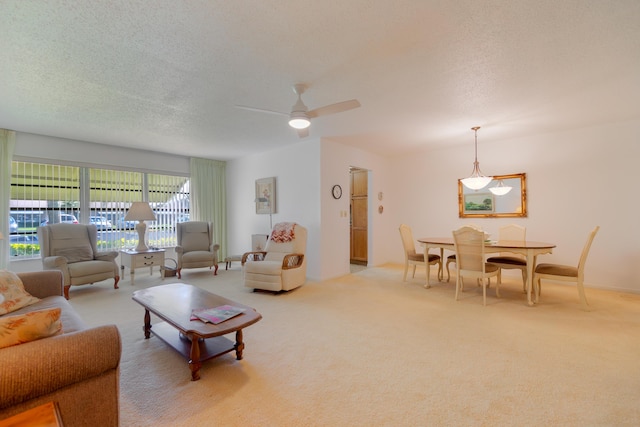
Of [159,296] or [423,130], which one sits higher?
[423,130]

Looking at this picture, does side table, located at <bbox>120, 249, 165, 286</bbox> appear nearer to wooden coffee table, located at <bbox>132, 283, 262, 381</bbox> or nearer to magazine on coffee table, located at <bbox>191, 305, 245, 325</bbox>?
wooden coffee table, located at <bbox>132, 283, 262, 381</bbox>

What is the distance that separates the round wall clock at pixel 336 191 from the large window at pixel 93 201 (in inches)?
138

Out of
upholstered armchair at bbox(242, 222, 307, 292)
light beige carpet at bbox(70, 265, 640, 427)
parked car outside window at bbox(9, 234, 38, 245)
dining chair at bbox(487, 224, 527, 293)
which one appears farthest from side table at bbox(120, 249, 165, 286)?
dining chair at bbox(487, 224, 527, 293)

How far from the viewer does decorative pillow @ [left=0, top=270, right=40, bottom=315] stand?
214 cm

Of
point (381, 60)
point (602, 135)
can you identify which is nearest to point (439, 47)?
point (381, 60)

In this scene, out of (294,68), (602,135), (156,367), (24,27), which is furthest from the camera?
(602,135)

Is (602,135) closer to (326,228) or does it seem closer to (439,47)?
(439,47)

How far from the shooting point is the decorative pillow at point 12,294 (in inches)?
84.1

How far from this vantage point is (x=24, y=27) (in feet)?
6.56

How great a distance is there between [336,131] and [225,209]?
3.68 metres

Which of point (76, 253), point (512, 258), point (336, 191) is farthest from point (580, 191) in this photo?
point (76, 253)

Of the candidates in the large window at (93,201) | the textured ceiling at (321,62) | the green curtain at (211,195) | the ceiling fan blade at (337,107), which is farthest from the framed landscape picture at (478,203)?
the large window at (93,201)

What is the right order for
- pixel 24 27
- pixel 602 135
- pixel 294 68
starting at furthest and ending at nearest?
pixel 602 135 < pixel 294 68 < pixel 24 27

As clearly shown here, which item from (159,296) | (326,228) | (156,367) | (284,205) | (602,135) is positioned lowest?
(156,367)
